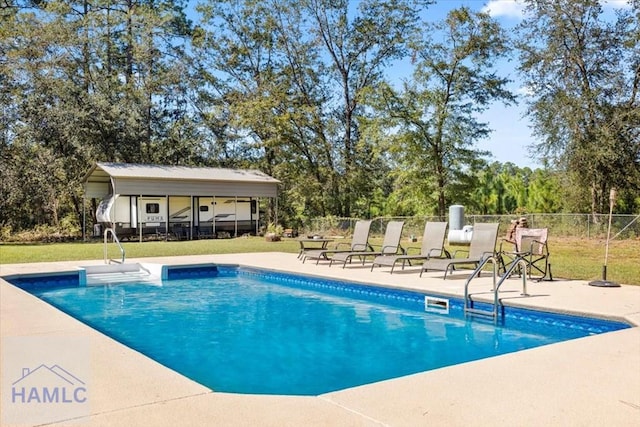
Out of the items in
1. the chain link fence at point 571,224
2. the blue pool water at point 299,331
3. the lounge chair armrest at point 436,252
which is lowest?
the blue pool water at point 299,331

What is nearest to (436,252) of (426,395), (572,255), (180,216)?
(572,255)

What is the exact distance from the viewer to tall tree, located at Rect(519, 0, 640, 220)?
19.8m

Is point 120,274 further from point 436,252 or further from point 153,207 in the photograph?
point 153,207

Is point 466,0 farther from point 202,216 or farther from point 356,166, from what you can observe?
point 202,216

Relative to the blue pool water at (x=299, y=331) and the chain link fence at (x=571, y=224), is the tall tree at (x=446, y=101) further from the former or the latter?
the blue pool water at (x=299, y=331)

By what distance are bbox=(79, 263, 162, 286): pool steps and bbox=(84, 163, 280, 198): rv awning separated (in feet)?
33.6

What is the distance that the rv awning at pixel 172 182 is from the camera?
21.9 metres

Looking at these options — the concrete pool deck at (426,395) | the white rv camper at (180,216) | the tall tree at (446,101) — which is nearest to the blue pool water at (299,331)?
the concrete pool deck at (426,395)

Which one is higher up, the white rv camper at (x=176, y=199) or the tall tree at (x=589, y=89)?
the tall tree at (x=589, y=89)

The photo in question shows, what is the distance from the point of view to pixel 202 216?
24.8 m

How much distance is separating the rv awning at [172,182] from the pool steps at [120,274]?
10.3m

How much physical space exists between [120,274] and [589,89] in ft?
60.4

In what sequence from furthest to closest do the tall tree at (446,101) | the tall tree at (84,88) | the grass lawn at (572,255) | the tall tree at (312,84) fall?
the tall tree at (312,84)
the tall tree at (84,88)
the tall tree at (446,101)
the grass lawn at (572,255)

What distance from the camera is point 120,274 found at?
38.4 ft
